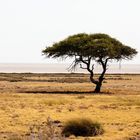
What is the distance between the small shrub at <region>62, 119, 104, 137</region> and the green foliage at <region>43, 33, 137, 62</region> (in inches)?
1264

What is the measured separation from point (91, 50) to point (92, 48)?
56cm

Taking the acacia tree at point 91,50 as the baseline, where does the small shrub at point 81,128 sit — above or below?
below

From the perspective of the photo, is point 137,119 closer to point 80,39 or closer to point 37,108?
point 37,108

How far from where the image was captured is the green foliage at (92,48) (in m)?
53.1

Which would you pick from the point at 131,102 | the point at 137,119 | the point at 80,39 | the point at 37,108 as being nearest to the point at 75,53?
the point at 80,39

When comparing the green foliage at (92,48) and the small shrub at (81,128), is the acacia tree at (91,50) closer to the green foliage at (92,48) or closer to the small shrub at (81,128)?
the green foliage at (92,48)

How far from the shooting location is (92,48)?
174ft

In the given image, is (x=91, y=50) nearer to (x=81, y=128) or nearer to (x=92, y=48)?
(x=92, y=48)

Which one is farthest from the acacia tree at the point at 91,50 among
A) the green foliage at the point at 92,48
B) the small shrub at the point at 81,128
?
the small shrub at the point at 81,128

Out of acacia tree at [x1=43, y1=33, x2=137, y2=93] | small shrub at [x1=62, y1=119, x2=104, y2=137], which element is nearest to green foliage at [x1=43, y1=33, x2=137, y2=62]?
acacia tree at [x1=43, y1=33, x2=137, y2=93]

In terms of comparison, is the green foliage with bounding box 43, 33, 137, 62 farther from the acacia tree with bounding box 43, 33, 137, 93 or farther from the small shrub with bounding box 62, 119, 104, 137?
the small shrub with bounding box 62, 119, 104, 137

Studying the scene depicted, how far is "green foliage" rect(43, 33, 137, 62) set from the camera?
53094mm

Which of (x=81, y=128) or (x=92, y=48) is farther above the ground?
(x=92, y=48)

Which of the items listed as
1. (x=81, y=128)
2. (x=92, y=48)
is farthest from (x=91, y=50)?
(x=81, y=128)
